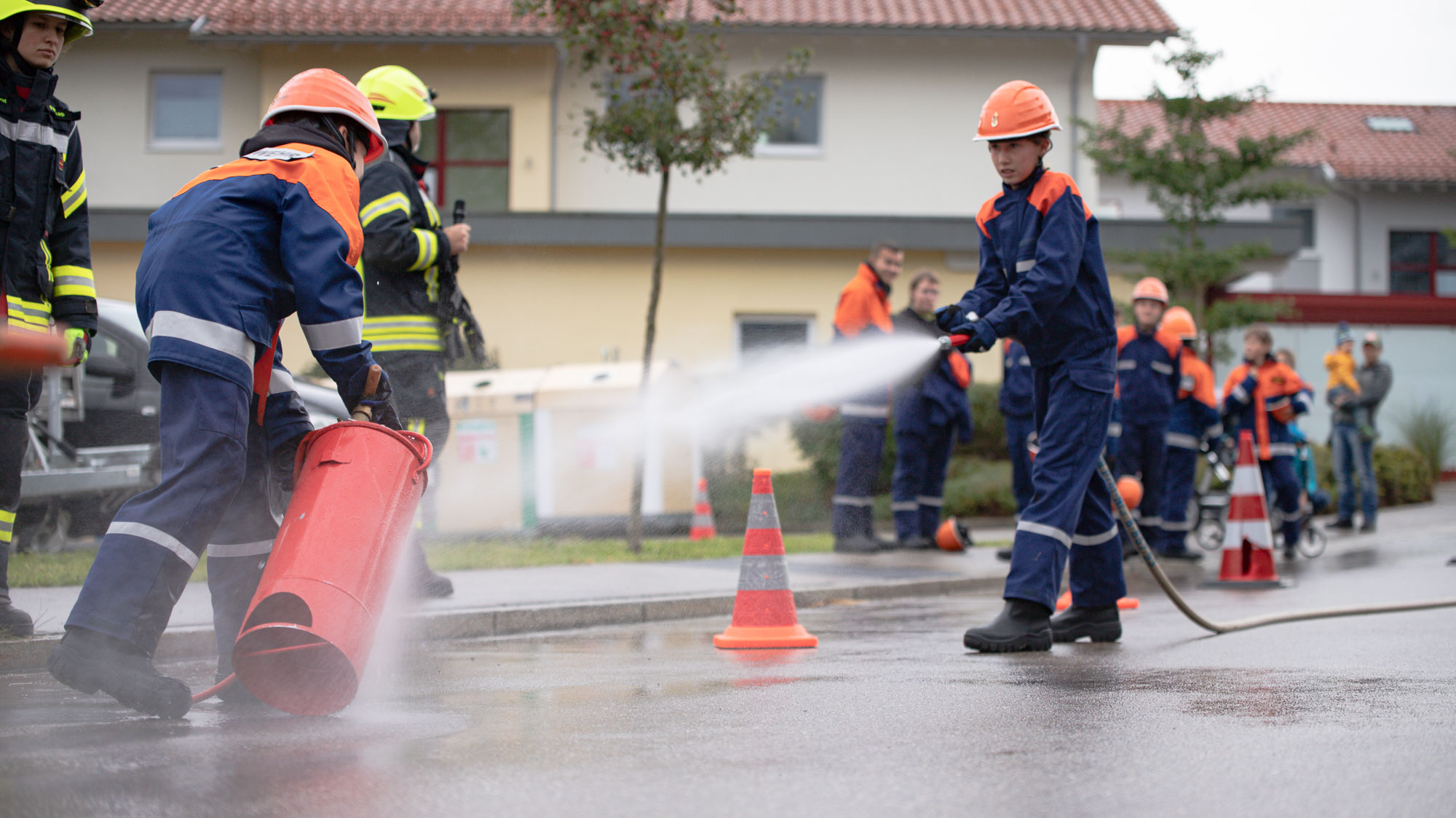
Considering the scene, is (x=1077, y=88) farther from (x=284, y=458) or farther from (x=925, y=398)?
(x=284, y=458)

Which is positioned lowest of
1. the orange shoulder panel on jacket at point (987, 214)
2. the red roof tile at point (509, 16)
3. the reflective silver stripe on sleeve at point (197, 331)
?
the reflective silver stripe on sleeve at point (197, 331)

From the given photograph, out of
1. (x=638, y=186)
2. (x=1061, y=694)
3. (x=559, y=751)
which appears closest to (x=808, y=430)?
(x=638, y=186)

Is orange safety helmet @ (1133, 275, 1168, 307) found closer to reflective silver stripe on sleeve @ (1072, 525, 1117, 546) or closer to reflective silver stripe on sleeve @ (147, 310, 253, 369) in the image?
reflective silver stripe on sleeve @ (1072, 525, 1117, 546)

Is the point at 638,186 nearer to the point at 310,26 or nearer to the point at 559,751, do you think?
the point at 310,26

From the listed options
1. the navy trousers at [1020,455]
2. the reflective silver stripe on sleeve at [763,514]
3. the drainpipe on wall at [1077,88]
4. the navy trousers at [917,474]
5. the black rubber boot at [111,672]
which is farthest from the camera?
the drainpipe on wall at [1077,88]

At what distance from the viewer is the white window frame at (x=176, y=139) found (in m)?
21.1

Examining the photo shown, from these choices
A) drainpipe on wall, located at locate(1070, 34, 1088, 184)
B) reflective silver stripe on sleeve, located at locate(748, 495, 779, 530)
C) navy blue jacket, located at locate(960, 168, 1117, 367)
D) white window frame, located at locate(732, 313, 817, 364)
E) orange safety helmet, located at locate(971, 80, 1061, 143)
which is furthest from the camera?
drainpipe on wall, located at locate(1070, 34, 1088, 184)

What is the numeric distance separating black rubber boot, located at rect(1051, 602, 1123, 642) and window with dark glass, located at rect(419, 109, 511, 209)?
53.4ft

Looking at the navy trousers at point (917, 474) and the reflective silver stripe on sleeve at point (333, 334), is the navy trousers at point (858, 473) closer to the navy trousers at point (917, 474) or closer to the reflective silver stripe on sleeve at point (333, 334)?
the navy trousers at point (917, 474)

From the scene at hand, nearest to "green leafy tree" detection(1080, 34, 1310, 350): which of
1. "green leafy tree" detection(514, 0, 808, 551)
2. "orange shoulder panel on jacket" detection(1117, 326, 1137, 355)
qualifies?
"orange shoulder panel on jacket" detection(1117, 326, 1137, 355)

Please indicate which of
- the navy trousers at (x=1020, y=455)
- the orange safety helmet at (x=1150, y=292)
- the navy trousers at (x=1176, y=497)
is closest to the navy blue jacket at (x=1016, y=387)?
the navy trousers at (x=1020, y=455)

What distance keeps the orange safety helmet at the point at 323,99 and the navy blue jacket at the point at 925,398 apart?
645 cm

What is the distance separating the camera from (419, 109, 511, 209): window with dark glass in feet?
68.4

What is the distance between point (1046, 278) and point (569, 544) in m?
6.11
